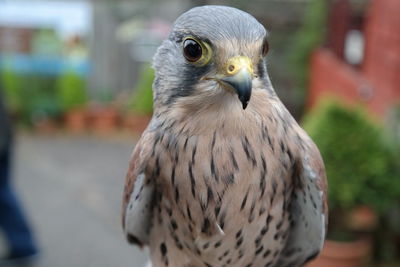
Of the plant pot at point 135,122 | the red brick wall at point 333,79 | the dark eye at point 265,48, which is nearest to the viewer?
the dark eye at point 265,48

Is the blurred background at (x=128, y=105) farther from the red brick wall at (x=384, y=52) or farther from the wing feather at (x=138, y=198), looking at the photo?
the wing feather at (x=138, y=198)

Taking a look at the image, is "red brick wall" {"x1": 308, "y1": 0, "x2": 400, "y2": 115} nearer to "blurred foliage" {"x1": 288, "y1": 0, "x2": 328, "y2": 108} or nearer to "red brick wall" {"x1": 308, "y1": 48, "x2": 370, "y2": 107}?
"red brick wall" {"x1": 308, "y1": 48, "x2": 370, "y2": 107}

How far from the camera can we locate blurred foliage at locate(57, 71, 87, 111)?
8555mm

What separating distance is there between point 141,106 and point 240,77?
693cm

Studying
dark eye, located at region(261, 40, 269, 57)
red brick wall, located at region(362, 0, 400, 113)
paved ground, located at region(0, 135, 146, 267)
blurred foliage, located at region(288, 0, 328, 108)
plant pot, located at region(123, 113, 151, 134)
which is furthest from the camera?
plant pot, located at region(123, 113, 151, 134)

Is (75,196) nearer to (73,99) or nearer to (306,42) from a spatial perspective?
(73,99)

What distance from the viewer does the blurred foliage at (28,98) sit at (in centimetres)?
856

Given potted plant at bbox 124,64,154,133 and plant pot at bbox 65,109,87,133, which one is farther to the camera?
plant pot at bbox 65,109,87,133

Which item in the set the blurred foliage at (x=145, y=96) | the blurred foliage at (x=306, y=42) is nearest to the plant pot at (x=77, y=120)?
the blurred foliage at (x=145, y=96)

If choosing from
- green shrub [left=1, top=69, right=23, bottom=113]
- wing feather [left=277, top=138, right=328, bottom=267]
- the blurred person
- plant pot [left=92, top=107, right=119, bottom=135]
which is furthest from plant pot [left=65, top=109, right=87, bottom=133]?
wing feather [left=277, top=138, right=328, bottom=267]

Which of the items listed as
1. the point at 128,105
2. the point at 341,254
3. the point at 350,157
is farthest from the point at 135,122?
the point at 350,157

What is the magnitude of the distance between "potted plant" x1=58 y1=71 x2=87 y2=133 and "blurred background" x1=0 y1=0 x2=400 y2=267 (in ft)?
0.06

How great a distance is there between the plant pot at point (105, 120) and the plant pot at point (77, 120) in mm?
153

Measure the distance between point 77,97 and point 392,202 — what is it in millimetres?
5590
